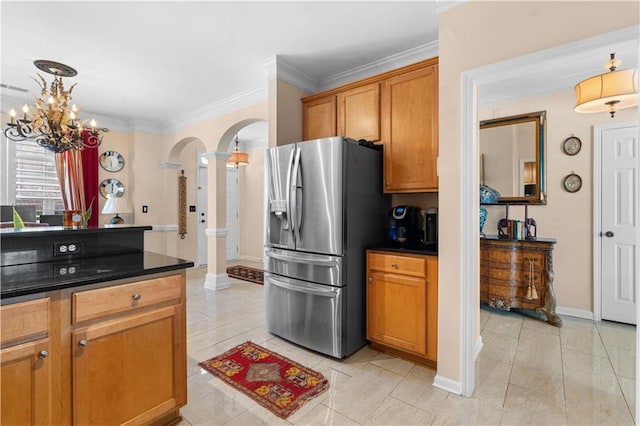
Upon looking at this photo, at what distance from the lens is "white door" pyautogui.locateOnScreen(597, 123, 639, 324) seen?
3.13 m

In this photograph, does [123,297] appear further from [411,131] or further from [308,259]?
[411,131]

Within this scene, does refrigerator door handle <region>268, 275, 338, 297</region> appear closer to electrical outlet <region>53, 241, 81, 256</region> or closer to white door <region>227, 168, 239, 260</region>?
electrical outlet <region>53, 241, 81, 256</region>

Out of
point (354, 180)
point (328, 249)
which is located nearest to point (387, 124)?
point (354, 180)

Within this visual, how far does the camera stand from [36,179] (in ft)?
14.7

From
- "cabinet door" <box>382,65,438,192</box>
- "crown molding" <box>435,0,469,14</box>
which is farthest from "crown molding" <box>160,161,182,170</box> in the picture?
"crown molding" <box>435,0,469,14</box>

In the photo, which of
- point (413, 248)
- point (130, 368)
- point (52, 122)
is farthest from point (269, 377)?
point (52, 122)

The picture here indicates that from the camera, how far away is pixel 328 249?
249 cm

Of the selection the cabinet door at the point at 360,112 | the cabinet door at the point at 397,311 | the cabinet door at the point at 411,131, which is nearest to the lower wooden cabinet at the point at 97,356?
the cabinet door at the point at 397,311

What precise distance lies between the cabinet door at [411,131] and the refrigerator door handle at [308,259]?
876 mm

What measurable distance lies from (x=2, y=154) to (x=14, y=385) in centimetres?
466

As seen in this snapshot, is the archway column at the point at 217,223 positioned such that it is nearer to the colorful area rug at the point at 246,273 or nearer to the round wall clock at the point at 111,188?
the colorful area rug at the point at 246,273

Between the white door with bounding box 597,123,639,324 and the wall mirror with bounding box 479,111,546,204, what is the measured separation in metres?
0.56

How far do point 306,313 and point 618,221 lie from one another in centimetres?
342

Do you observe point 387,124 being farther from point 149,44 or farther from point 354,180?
point 149,44
